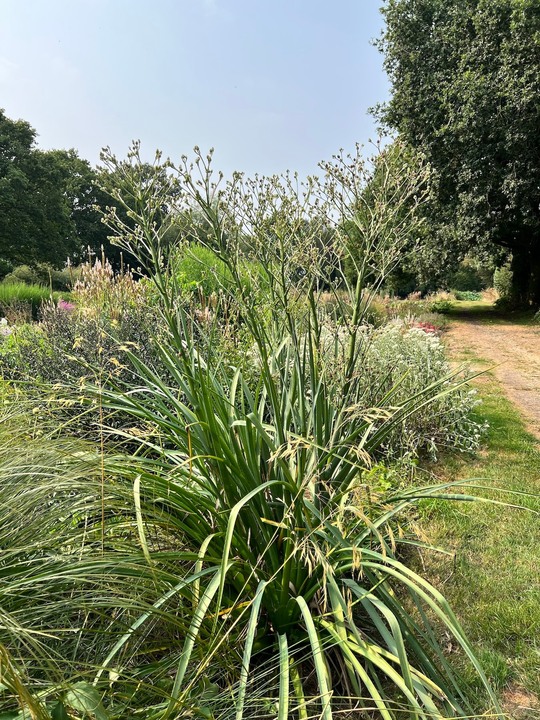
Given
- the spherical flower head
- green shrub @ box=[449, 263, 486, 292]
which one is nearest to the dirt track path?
the spherical flower head

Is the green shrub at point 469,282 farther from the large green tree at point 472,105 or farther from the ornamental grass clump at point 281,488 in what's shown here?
the ornamental grass clump at point 281,488

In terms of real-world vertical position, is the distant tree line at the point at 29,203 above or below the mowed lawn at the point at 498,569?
above

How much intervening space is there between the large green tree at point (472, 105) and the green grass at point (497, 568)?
38.2ft

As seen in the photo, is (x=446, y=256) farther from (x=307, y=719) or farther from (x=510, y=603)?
(x=307, y=719)

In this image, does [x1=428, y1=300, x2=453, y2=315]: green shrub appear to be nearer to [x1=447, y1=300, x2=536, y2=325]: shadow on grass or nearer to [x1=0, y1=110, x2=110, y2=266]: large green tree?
[x1=447, y1=300, x2=536, y2=325]: shadow on grass

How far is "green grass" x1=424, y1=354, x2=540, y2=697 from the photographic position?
174cm

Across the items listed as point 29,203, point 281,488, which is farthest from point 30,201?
point 281,488

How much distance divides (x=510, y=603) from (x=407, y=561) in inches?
19.4

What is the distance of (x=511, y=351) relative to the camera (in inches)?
390

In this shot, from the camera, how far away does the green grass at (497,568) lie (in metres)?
1.74

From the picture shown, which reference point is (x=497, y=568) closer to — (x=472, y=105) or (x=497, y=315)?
(x=472, y=105)

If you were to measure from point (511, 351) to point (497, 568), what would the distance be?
8.80m

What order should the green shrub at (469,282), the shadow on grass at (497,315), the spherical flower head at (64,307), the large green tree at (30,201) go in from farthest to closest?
1. the green shrub at (469,282)
2. the large green tree at (30,201)
3. the shadow on grass at (497,315)
4. the spherical flower head at (64,307)

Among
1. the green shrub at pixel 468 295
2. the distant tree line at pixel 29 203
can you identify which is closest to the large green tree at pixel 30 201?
the distant tree line at pixel 29 203
